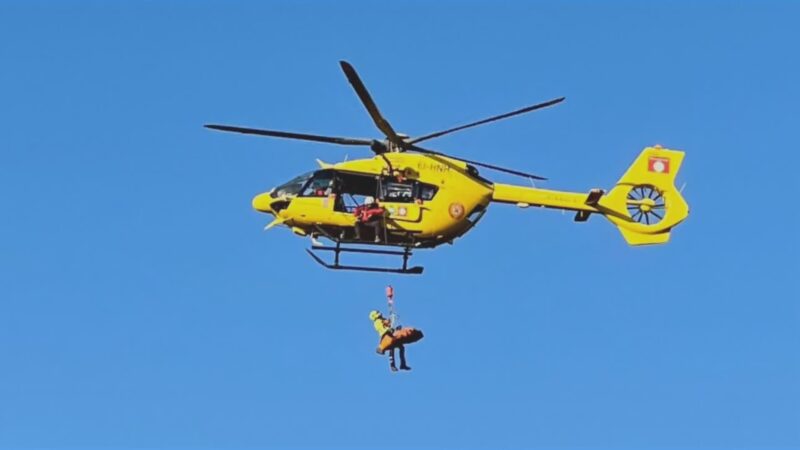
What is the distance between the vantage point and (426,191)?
22938 millimetres

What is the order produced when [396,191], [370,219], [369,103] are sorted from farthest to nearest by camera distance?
[396,191]
[370,219]
[369,103]

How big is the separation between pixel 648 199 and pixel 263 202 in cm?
667

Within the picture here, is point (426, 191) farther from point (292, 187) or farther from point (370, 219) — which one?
point (292, 187)

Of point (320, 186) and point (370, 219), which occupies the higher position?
point (320, 186)

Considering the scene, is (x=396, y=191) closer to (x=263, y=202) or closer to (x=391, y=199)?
(x=391, y=199)

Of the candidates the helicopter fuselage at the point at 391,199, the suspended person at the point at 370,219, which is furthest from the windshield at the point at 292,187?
the suspended person at the point at 370,219

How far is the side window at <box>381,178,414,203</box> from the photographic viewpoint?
2284 centimetres

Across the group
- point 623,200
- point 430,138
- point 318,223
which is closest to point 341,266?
point 318,223

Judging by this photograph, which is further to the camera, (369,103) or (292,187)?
(292,187)

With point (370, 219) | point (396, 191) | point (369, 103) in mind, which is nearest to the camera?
point (369, 103)

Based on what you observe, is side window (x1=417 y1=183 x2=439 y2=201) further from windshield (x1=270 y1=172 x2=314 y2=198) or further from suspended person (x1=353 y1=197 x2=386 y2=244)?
windshield (x1=270 y1=172 x2=314 y2=198)

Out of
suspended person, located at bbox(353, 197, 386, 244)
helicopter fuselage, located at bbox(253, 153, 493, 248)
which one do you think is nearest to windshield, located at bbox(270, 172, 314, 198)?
helicopter fuselage, located at bbox(253, 153, 493, 248)

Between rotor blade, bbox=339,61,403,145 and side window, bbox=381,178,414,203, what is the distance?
0.65 m

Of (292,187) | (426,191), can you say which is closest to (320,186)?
(292,187)
